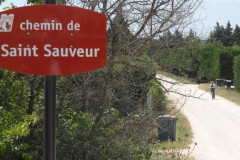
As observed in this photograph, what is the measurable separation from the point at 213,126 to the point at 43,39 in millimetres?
11262

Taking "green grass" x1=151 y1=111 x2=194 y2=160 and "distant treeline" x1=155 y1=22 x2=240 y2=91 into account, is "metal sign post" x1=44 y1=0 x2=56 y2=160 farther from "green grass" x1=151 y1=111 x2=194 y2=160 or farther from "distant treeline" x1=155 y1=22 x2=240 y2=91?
"green grass" x1=151 y1=111 x2=194 y2=160

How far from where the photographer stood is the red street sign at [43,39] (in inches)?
107

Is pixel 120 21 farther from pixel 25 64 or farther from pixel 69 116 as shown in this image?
pixel 25 64

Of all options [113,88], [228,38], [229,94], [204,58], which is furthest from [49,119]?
[228,38]

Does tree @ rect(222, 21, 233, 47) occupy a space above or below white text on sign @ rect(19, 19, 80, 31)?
above

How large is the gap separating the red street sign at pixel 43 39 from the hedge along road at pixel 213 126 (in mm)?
2595

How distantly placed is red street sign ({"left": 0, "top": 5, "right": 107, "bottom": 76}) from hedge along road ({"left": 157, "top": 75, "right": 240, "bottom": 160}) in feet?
8.51

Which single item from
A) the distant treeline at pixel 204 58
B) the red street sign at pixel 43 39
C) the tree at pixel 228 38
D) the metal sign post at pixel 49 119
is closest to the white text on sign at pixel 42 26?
the red street sign at pixel 43 39

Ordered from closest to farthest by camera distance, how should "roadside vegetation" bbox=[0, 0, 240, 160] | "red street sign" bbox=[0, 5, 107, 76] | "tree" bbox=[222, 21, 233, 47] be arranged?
"red street sign" bbox=[0, 5, 107, 76] < "roadside vegetation" bbox=[0, 0, 240, 160] < "tree" bbox=[222, 21, 233, 47]

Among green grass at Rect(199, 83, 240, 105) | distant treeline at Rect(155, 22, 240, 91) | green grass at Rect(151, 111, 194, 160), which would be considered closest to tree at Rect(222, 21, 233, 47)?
distant treeline at Rect(155, 22, 240, 91)

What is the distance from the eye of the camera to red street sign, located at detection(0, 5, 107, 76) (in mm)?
2729

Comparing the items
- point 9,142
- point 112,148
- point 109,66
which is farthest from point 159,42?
point 9,142

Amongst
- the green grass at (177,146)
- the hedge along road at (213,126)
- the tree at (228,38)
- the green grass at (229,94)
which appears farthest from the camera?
the tree at (228,38)

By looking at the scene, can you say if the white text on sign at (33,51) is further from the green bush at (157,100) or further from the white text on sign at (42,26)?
the green bush at (157,100)
